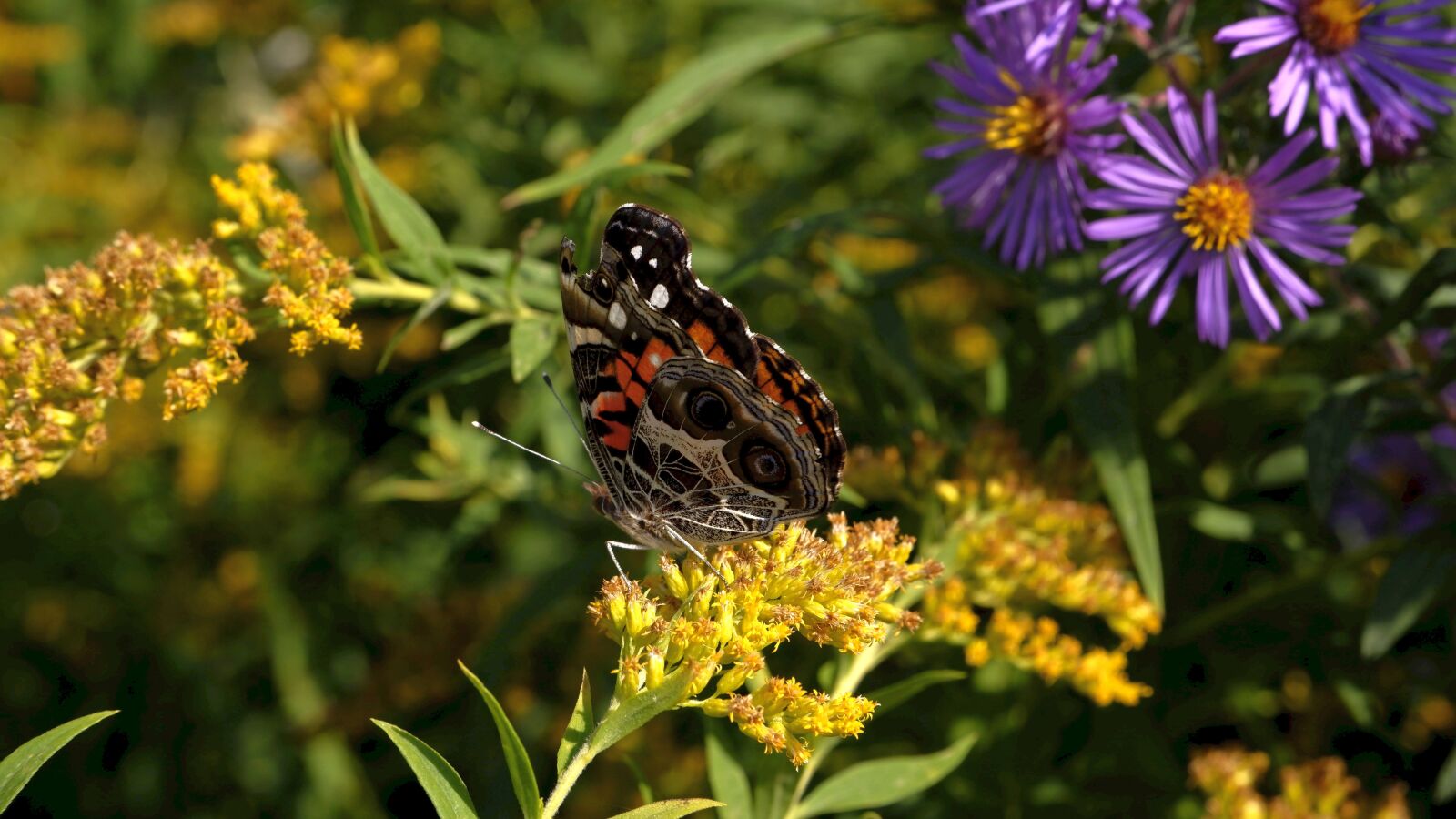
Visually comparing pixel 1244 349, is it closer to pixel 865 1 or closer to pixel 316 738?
pixel 865 1

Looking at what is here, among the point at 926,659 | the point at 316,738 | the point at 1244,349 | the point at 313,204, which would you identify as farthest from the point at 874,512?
the point at 313,204

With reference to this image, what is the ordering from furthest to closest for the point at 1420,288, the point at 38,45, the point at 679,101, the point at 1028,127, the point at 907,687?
the point at 38,45
the point at 679,101
the point at 1028,127
the point at 1420,288
the point at 907,687

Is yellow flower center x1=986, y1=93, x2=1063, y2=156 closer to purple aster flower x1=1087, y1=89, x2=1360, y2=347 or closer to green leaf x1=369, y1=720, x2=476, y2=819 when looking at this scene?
Answer: purple aster flower x1=1087, y1=89, x2=1360, y2=347

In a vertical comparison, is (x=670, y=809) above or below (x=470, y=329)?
below

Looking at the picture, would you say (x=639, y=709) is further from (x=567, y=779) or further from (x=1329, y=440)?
(x=1329, y=440)

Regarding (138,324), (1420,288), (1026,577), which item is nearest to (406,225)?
(138,324)
